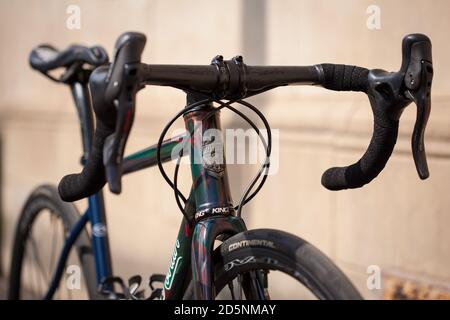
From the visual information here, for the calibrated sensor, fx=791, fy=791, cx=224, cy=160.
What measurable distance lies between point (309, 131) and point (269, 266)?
212 cm

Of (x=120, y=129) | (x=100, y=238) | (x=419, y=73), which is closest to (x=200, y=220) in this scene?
(x=120, y=129)

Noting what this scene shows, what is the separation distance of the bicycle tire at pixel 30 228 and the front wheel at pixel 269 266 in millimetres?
1225

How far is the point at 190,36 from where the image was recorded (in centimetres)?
494

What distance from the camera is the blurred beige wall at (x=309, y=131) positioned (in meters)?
3.60

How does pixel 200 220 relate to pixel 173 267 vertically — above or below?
above

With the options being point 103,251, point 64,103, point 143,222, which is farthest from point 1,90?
Result: point 103,251

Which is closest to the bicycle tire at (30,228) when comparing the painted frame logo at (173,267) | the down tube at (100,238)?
the down tube at (100,238)

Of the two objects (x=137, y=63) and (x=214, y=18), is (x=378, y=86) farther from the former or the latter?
(x=214, y=18)

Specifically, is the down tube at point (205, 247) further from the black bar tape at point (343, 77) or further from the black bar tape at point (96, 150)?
the black bar tape at point (343, 77)

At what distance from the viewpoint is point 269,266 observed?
6.91 ft

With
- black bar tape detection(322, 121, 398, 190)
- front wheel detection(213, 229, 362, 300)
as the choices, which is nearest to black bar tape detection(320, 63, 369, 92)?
black bar tape detection(322, 121, 398, 190)

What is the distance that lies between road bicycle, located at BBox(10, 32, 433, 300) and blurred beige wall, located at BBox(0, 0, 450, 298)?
1.36 metres

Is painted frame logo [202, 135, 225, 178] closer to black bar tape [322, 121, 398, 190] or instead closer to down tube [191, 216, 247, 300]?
down tube [191, 216, 247, 300]

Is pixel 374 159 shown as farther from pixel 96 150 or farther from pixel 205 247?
pixel 96 150
